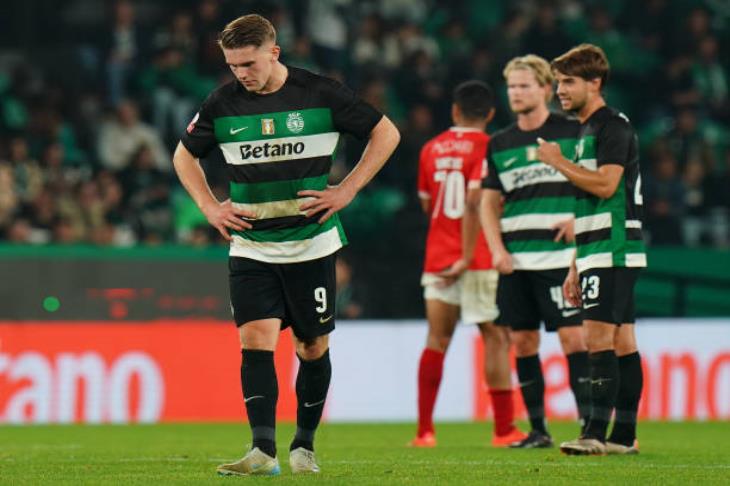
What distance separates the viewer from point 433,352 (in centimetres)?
1016

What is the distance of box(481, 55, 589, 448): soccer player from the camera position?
31.4 ft

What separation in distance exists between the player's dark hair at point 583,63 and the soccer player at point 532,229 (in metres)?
1.32

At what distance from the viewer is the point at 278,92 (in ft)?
23.6

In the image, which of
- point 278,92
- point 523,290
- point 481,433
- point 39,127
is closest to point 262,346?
point 278,92

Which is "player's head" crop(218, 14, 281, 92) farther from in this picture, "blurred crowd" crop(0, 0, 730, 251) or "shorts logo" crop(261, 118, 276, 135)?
"blurred crowd" crop(0, 0, 730, 251)

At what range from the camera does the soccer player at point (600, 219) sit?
8.16 m

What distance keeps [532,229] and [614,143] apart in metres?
1.56

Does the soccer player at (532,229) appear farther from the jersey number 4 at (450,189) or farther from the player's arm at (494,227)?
the jersey number 4 at (450,189)

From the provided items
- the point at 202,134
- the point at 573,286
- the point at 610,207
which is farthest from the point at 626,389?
the point at 202,134

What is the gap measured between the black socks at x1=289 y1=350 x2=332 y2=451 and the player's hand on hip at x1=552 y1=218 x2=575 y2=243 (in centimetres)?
262

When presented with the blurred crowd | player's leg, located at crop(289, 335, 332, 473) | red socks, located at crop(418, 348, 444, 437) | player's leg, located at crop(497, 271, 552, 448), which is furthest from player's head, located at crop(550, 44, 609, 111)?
the blurred crowd

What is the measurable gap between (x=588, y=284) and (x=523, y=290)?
1.48m

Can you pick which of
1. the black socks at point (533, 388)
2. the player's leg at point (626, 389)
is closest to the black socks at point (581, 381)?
the black socks at point (533, 388)

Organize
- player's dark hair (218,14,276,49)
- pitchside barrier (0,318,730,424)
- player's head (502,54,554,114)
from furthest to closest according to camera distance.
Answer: pitchside barrier (0,318,730,424) → player's head (502,54,554,114) → player's dark hair (218,14,276,49)
